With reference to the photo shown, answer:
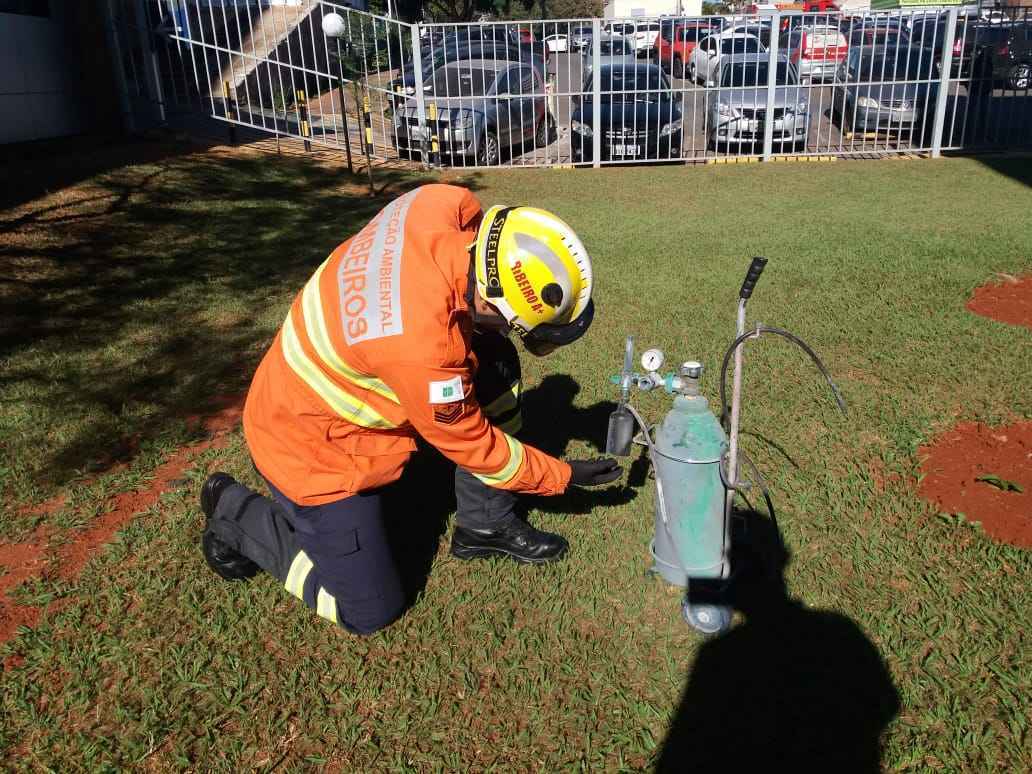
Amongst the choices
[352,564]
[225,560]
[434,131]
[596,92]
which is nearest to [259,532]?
[225,560]

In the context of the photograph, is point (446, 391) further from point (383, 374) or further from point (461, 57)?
point (461, 57)

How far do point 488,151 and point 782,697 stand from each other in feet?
42.8

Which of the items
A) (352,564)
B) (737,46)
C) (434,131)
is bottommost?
(352,564)

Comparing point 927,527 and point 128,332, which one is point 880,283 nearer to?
point 927,527

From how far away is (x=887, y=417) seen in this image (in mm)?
4785

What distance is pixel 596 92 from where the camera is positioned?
1408cm

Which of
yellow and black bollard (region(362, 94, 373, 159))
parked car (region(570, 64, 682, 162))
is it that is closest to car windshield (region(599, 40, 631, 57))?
parked car (region(570, 64, 682, 162))

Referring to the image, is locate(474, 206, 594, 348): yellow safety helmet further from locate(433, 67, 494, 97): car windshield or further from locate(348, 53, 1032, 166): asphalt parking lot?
locate(433, 67, 494, 97): car windshield

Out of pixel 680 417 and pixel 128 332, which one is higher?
pixel 680 417

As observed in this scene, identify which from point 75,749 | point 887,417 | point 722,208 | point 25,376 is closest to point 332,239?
point 25,376

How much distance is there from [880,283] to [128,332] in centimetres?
666

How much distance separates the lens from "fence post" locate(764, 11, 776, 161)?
538 inches

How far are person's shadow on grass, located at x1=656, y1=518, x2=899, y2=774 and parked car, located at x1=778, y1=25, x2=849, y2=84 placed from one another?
43.2ft

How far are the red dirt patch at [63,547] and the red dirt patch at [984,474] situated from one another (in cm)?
411
